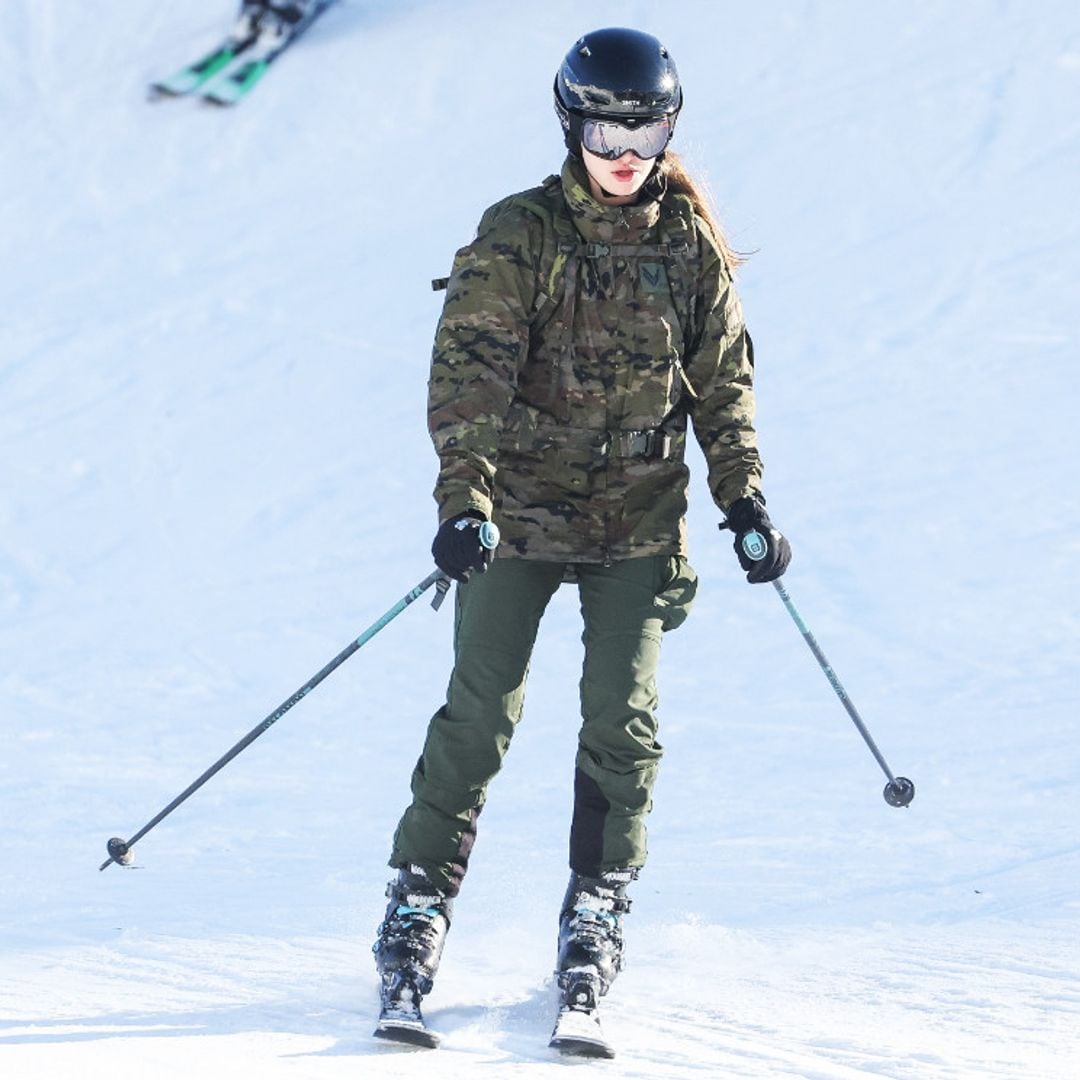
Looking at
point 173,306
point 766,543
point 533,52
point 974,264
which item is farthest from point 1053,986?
point 533,52

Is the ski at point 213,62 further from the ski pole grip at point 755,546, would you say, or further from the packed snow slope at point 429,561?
the ski pole grip at point 755,546

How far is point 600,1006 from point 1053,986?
98cm

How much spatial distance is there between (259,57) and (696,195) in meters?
9.73

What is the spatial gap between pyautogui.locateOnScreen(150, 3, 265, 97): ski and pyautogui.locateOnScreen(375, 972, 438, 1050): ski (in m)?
10.1

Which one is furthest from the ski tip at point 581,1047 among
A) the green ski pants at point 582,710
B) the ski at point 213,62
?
the ski at point 213,62

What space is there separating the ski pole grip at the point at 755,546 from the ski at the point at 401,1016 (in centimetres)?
108

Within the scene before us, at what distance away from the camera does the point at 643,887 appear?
4.77m

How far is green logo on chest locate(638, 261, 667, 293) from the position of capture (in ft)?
11.9

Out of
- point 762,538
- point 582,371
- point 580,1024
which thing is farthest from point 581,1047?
point 582,371

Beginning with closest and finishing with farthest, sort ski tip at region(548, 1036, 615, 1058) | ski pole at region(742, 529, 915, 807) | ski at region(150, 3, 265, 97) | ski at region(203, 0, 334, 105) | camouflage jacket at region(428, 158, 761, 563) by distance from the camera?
ski tip at region(548, 1036, 615, 1058)
camouflage jacket at region(428, 158, 761, 563)
ski pole at region(742, 529, 915, 807)
ski at region(203, 0, 334, 105)
ski at region(150, 3, 265, 97)

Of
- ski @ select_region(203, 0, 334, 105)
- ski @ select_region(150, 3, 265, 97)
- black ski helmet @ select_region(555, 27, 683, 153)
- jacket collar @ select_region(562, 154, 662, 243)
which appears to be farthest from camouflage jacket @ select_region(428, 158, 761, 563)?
ski @ select_region(150, 3, 265, 97)

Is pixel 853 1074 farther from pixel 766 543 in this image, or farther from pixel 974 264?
pixel 974 264

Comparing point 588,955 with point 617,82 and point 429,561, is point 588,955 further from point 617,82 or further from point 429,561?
point 429,561

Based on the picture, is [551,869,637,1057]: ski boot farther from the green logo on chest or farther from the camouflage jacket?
the green logo on chest
